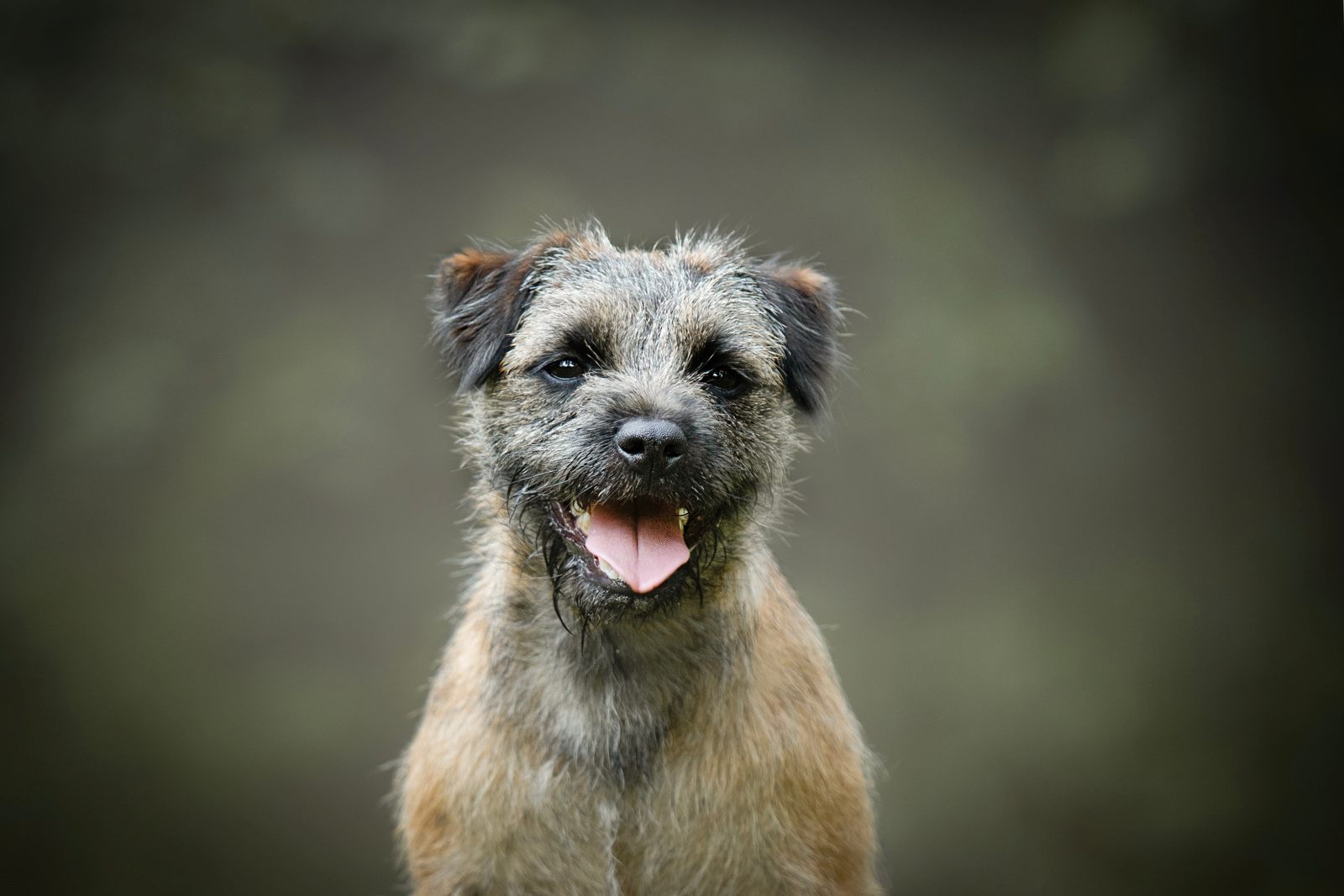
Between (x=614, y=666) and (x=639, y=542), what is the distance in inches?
11.9

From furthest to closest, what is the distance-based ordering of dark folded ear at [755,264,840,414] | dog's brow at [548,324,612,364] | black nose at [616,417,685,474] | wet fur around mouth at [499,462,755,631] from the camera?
dark folded ear at [755,264,840,414]
dog's brow at [548,324,612,364]
wet fur around mouth at [499,462,755,631]
black nose at [616,417,685,474]

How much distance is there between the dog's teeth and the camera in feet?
6.63

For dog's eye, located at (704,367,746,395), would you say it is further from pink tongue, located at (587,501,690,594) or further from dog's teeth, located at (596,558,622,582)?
dog's teeth, located at (596,558,622,582)

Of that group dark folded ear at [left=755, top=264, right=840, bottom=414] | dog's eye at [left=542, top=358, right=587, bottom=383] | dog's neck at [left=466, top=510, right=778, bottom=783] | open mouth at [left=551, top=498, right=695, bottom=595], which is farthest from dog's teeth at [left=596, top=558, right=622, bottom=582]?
dark folded ear at [left=755, top=264, right=840, bottom=414]

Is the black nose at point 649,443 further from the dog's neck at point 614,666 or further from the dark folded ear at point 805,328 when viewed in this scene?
the dark folded ear at point 805,328

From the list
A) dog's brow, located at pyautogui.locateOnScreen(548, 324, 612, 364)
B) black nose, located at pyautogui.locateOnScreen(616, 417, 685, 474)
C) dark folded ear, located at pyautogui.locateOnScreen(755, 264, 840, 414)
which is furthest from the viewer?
dark folded ear, located at pyautogui.locateOnScreen(755, 264, 840, 414)

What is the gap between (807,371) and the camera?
2.36m

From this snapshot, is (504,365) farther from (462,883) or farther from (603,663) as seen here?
(462,883)

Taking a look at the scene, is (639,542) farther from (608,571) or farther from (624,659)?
(624,659)

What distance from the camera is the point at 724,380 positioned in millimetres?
2246

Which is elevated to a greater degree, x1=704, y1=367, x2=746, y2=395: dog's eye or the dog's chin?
x1=704, y1=367, x2=746, y2=395: dog's eye

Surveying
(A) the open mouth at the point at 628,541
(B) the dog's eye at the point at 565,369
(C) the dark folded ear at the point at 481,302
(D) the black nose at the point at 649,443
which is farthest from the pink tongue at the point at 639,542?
(C) the dark folded ear at the point at 481,302

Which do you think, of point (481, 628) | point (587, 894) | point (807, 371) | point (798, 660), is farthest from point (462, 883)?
point (807, 371)

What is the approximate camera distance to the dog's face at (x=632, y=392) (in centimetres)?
203
